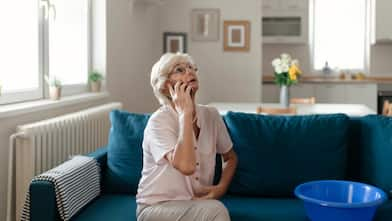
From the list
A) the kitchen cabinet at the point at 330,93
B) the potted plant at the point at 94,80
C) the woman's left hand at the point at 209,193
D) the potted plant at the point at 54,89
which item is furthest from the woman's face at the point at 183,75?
the kitchen cabinet at the point at 330,93

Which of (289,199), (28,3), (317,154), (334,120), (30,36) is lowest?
(289,199)

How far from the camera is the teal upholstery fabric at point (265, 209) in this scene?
2311 mm

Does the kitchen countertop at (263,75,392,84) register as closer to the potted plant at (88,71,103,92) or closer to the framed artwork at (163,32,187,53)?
the framed artwork at (163,32,187,53)

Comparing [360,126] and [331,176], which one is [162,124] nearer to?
[331,176]

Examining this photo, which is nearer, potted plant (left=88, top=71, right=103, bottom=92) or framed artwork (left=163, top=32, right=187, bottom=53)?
potted plant (left=88, top=71, right=103, bottom=92)

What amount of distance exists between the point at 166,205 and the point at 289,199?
761 millimetres

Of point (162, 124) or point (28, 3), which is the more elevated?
point (28, 3)

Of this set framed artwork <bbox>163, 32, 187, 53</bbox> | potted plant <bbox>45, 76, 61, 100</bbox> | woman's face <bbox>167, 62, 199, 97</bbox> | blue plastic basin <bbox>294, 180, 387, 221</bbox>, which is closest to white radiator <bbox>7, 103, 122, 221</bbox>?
potted plant <bbox>45, 76, 61, 100</bbox>

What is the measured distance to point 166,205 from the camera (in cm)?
214

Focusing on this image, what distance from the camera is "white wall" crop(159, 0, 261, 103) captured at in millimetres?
6496

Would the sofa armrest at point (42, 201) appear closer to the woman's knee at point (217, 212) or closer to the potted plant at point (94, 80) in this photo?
the woman's knee at point (217, 212)

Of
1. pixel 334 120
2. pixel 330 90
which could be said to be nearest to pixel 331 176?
pixel 334 120

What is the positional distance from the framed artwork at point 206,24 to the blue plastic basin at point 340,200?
14.6 feet

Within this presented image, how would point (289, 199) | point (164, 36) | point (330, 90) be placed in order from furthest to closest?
1. point (330, 90)
2. point (164, 36)
3. point (289, 199)
